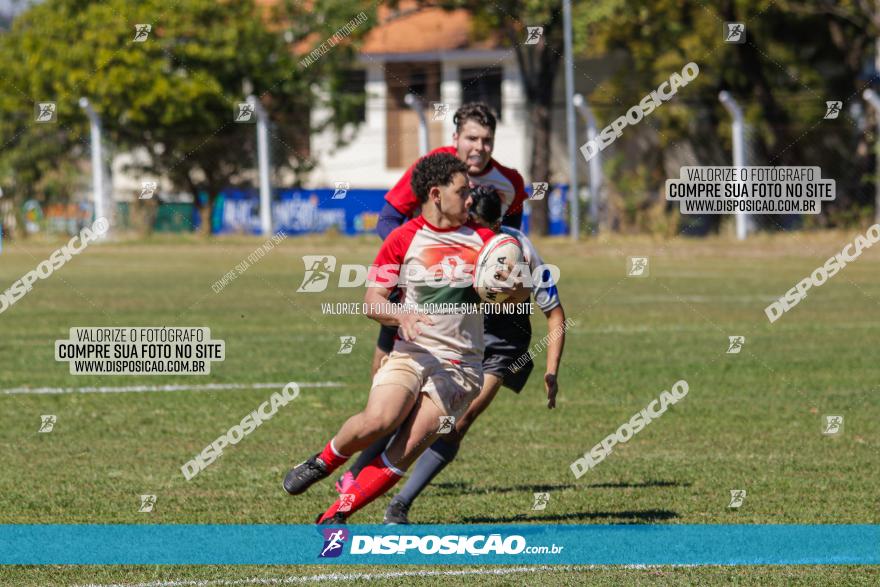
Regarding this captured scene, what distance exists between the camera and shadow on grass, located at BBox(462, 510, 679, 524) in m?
8.00

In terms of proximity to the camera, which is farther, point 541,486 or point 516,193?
point 541,486

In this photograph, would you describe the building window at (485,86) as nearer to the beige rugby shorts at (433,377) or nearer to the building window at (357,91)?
the building window at (357,91)

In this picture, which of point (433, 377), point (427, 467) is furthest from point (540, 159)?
point (433, 377)

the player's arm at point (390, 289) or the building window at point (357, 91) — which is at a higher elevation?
the building window at point (357, 91)

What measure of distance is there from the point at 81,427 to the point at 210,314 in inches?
372

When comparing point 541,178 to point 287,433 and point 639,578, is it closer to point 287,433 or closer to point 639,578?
point 287,433

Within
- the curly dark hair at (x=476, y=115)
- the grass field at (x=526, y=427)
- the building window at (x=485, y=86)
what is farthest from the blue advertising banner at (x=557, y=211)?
the curly dark hair at (x=476, y=115)

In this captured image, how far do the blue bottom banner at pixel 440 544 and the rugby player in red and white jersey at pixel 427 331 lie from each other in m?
0.36

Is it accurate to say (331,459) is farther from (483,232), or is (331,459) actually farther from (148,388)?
(148,388)

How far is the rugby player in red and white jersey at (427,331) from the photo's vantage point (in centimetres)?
742

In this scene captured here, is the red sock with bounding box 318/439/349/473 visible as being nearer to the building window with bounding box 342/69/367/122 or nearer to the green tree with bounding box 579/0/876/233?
the green tree with bounding box 579/0/876/233

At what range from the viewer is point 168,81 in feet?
140

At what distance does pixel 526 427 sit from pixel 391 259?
14.6ft

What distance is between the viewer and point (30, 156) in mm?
41375
